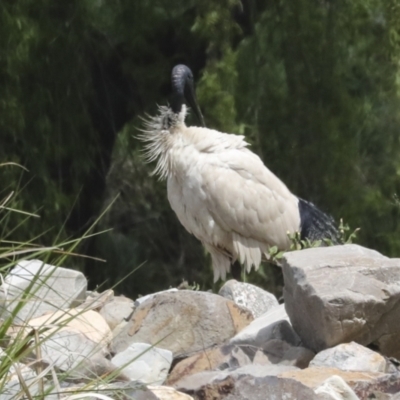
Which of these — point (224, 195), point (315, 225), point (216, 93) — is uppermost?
point (216, 93)

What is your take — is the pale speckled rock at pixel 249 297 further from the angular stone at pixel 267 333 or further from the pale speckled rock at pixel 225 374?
the pale speckled rock at pixel 225 374

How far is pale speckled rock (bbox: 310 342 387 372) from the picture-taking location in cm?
409

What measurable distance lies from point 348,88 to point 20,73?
2700 millimetres

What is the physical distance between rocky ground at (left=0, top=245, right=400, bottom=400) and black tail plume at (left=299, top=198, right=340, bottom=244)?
2948 mm

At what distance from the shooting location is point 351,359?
13.5 ft

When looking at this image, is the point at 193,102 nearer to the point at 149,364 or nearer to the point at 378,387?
the point at 149,364

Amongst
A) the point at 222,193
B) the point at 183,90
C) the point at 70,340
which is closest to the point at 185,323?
the point at 70,340

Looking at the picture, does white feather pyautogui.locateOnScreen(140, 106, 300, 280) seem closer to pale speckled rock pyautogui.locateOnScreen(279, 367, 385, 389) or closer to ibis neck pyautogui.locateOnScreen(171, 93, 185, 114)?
ibis neck pyautogui.locateOnScreen(171, 93, 185, 114)

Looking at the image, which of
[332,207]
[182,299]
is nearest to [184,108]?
[332,207]

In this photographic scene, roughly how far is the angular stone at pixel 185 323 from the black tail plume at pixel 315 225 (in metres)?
3.00

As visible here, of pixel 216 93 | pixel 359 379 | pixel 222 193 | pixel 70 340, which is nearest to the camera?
pixel 359 379

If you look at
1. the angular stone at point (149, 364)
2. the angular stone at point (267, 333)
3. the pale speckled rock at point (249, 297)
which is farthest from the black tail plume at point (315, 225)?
the angular stone at point (149, 364)

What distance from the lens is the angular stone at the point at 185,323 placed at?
483cm

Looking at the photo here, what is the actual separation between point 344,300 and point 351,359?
213mm
